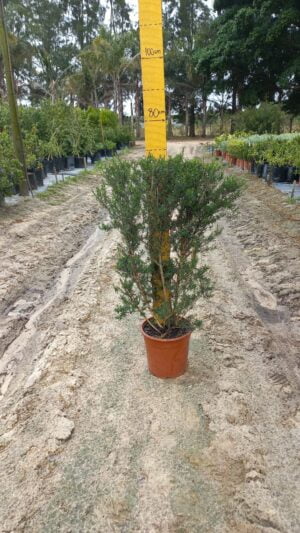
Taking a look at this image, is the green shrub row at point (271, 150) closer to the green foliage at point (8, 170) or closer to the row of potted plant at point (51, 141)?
the row of potted plant at point (51, 141)

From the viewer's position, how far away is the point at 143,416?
253 cm

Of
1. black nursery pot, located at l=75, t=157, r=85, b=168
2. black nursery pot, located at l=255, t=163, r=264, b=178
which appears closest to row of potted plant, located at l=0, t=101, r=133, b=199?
black nursery pot, located at l=75, t=157, r=85, b=168

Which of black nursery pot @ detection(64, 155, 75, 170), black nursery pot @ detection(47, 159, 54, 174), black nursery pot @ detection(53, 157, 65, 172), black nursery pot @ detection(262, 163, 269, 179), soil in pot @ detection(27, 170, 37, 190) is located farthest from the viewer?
black nursery pot @ detection(64, 155, 75, 170)

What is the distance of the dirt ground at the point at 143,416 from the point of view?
1935 millimetres

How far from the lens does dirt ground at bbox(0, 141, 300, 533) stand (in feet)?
6.35

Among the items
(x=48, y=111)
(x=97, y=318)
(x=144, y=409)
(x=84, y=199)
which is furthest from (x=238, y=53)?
(x=144, y=409)

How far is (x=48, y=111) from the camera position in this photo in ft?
44.4

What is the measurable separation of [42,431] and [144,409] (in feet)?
2.24

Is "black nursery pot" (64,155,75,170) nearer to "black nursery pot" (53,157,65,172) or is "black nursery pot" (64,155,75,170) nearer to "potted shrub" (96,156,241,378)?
"black nursery pot" (53,157,65,172)

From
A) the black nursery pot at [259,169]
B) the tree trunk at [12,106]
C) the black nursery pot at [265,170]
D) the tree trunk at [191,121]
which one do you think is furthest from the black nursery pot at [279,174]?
the tree trunk at [191,121]

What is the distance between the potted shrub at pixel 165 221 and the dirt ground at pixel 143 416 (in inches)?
16.3

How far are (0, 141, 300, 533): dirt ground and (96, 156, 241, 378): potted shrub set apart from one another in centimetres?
41

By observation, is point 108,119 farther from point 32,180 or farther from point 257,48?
point 32,180

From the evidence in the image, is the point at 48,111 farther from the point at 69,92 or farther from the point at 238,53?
the point at 69,92
